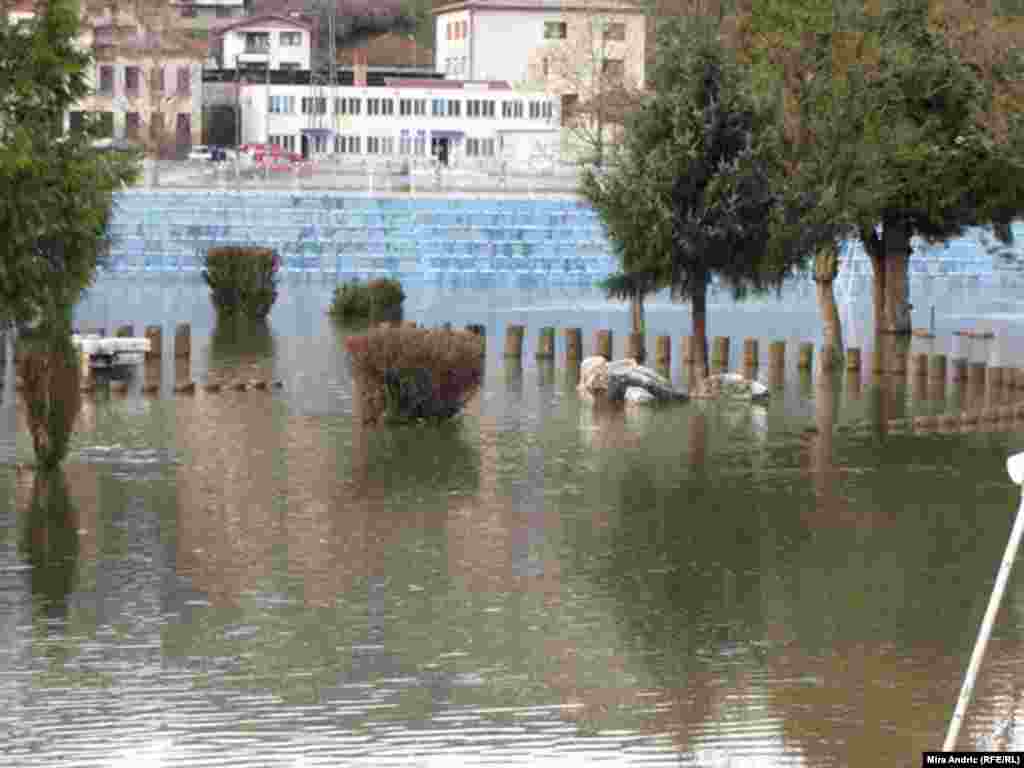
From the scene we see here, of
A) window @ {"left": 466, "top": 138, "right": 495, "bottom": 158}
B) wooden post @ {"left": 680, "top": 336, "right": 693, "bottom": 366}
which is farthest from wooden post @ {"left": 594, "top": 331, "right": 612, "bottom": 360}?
window @ {"left": 466, "top": 138, "right": 495, "bottom": 158}

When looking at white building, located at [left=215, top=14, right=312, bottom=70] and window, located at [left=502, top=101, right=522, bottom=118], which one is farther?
white building, located at [left=215, top=14, right=312, bottom=70]

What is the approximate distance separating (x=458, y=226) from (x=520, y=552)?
1676 inches

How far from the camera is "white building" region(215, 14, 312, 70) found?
10769 cm

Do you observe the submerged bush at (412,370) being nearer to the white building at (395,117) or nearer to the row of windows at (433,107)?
the white building at (395,117)

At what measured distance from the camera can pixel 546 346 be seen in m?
31.0

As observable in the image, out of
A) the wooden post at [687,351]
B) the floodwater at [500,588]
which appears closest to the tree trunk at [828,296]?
the wooden post at [687,351]

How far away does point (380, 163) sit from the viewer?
247 feet

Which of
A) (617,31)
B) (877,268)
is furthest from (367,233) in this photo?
(877,268)

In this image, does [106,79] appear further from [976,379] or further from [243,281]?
[976,379]

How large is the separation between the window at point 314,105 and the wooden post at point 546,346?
207ft

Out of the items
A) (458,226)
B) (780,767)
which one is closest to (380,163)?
(458,226)

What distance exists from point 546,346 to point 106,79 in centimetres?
6432

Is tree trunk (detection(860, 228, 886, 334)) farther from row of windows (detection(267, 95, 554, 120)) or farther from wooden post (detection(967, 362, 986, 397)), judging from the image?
row of windows (detection(267, 95, 554, 120))

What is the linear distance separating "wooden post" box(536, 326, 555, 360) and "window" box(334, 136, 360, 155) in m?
63.8
